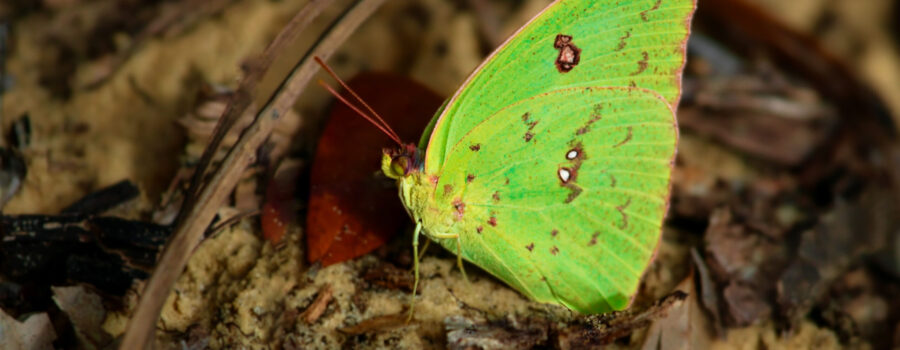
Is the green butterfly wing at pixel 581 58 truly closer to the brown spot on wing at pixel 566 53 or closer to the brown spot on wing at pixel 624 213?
the brown spot on wing at pixel 566 53

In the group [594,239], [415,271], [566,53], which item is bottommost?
[415,271]

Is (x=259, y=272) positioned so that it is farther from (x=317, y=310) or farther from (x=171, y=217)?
(x=171, y=217)

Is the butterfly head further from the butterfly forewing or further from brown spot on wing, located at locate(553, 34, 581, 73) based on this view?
brown spot on wing, located at locate(553, 34, 581, 73)

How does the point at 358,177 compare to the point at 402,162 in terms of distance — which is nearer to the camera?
the point at 402,162

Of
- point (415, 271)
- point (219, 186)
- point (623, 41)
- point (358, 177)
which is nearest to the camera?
point (219, 186)

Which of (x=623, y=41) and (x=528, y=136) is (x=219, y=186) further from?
(x=623, y=41)

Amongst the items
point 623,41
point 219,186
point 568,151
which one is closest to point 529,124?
point 568,151

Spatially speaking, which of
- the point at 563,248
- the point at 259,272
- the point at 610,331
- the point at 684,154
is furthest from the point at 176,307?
the point at 684,154
